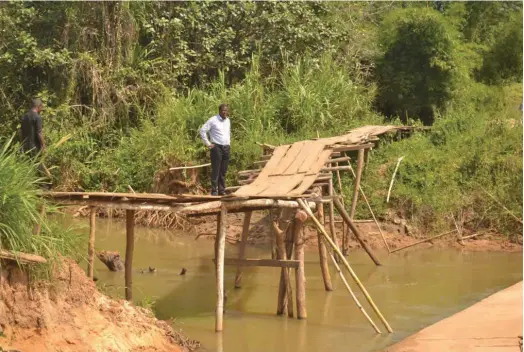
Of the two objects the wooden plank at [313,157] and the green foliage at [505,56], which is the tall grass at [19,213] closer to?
the wooden plank at [313,157]

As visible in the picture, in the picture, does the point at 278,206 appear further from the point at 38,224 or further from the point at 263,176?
the point at 38,224

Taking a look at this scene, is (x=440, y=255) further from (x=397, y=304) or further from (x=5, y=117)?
(x=5, y=117)

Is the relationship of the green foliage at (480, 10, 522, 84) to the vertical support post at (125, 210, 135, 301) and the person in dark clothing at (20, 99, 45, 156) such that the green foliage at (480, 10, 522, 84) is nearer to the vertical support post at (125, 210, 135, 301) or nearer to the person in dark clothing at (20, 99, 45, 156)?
the vertical support post at (125, 210, 135, 301)

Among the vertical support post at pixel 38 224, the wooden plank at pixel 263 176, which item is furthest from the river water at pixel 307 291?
the vertical support post at pixel 38 224

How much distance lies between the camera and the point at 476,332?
923 centimetres

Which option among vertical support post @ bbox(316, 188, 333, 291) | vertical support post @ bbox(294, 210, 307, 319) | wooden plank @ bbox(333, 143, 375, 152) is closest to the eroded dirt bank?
vertical support post @ bbox(294, 210, 307, 319)

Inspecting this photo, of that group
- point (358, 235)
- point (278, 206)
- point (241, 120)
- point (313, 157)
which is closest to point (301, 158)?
point (313, 157)

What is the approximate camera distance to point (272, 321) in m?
11.1

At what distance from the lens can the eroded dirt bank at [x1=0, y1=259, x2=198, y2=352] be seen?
7.91 m

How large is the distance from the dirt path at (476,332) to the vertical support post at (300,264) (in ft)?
5.82

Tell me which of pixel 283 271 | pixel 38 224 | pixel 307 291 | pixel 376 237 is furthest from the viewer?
pixel 376 237

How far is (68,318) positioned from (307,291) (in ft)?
17.5

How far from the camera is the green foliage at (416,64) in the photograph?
776 inches

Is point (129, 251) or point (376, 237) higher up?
point (129, 251)
